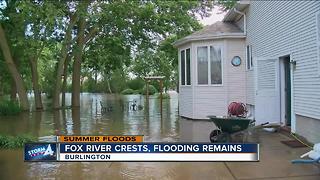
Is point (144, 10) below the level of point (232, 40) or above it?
above

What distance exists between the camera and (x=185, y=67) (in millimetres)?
18344

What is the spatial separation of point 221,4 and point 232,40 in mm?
17186

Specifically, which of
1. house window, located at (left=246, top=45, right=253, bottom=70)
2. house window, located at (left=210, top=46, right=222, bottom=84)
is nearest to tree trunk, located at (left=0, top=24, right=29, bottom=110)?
house window, located at (left=210, top=46, right=222, bottom=84)

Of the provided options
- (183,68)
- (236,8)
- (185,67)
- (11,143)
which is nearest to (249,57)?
(236,8)

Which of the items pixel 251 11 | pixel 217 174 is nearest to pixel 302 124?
pixel 217 174

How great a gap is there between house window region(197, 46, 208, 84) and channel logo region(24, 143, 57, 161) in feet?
41.2

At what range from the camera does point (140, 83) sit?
66625mm

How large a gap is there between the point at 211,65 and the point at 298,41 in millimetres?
5979

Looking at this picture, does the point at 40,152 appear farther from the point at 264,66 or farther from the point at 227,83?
the point at 227,83

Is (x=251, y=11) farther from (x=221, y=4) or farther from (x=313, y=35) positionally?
(x=221, y=4)

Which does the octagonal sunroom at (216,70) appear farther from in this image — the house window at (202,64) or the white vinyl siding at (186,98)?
the white vinyl siding at (186,98)

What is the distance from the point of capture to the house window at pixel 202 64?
17.2 m
